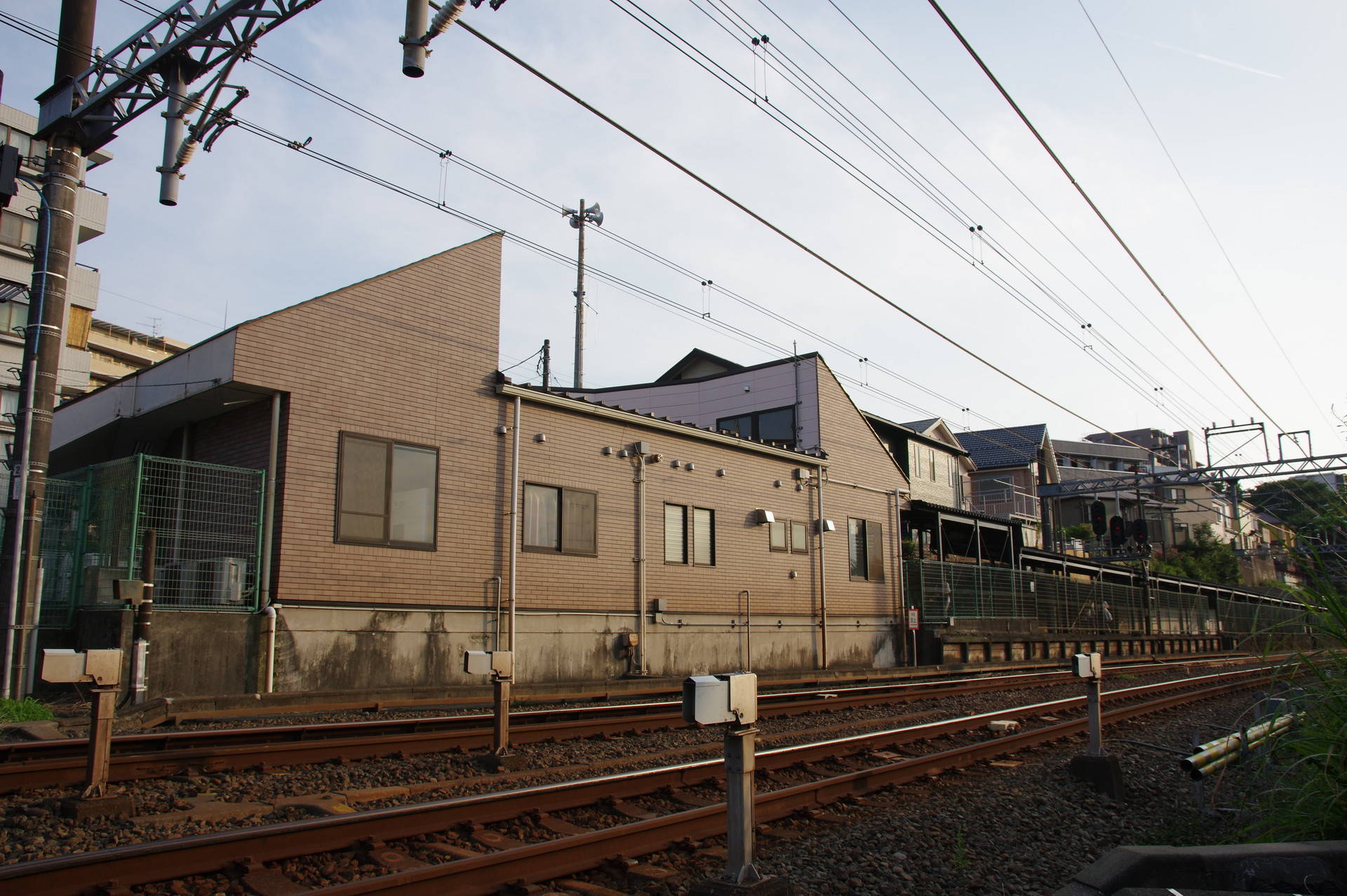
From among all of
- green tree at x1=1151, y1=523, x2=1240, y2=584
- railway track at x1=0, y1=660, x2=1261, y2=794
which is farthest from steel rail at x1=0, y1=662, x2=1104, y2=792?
green tree at x1=1151, y1=523, x2=1240, y2=584

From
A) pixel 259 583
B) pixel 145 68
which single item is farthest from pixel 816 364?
pixel 145 68

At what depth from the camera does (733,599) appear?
787 inches

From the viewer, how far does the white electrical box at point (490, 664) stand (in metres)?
7.87

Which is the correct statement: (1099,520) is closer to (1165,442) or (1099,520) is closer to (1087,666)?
(1087,666)

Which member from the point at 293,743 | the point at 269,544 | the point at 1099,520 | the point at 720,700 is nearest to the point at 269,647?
the point at 269,544

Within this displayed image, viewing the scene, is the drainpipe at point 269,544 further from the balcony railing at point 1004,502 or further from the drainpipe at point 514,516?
the balcony railing at point 1004,502

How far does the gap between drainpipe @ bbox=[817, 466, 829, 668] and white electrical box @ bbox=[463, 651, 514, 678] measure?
596 inches

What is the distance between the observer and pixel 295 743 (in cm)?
788

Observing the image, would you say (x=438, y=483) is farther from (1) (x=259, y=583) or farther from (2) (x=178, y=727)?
(2) (x=178, y=727)

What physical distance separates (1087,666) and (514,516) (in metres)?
9.49

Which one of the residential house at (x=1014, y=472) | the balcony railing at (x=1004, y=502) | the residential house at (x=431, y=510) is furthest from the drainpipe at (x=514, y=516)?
the balcony railing at (x=1004, y=502)

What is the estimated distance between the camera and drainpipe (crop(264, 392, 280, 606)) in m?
12.5

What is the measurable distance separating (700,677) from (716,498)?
15.7 metres

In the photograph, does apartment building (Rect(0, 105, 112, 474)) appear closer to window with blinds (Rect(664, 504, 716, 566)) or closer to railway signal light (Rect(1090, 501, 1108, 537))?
window with blinds (Rect(664, 504, 716, 566))
